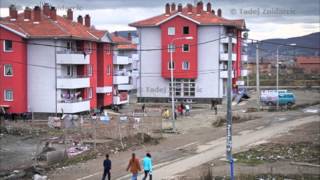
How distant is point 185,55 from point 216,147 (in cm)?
3738

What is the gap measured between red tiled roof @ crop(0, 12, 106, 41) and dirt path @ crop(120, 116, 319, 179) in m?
18.9

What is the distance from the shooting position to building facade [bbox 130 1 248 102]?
7069 cm

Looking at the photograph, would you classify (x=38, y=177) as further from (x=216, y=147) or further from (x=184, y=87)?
(x=184, y=87)

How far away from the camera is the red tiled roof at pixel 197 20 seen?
69981mm

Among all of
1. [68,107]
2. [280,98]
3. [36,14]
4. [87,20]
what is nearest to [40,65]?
[68,107]

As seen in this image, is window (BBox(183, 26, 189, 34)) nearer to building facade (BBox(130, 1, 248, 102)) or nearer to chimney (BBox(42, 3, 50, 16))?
Result: building facade (BBox(130, 1, 248, 102))

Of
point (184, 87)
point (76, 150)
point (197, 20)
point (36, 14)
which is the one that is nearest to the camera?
point (76, 150)

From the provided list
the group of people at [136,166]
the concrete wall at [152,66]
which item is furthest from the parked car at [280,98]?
the group of people at [136,166]

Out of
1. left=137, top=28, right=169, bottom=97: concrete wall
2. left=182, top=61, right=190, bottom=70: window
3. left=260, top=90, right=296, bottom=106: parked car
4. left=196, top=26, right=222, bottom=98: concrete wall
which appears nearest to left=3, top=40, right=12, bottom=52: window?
left=137, top=28, right=169, bottom=97: concrete wall

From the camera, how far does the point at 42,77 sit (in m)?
50.8

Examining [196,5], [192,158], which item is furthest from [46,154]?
[196,5]

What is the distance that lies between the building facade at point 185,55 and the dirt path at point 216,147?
2223 centimetres

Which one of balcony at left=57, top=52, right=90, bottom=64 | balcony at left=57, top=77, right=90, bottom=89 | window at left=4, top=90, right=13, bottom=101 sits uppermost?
balcony at left=57, top=52, right=90, bottom=64

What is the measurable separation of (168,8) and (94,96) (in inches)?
998
